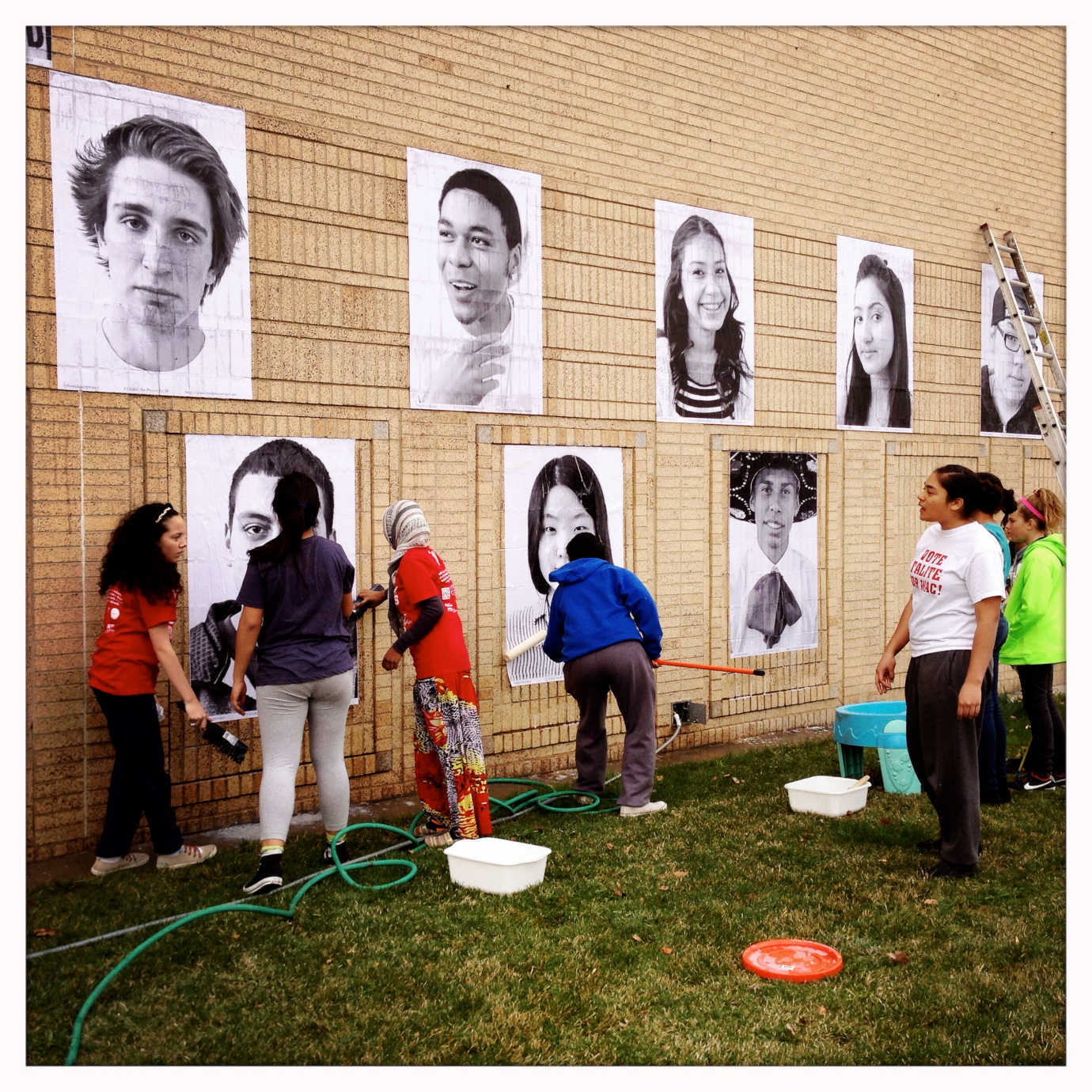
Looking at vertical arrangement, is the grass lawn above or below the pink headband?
below

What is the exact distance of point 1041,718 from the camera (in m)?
7.41

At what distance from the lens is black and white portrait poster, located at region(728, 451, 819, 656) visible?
30.0ft

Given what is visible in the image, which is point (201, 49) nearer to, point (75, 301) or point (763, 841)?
point (75, 301)

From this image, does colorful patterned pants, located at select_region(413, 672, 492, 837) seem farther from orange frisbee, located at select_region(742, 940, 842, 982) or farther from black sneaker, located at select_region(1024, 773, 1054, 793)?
black sneaker, located at select_region(1024, 773, 1054, 793)

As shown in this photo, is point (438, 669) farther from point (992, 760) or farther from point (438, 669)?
point (992, 760)

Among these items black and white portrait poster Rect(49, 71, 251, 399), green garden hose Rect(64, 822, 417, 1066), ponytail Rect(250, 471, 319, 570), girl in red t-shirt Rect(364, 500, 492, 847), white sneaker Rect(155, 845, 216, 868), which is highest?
black and white portrait poster Rect(49, 71, 251, 399)

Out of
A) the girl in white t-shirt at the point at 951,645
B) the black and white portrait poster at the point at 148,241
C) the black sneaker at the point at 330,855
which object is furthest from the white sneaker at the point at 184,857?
the girl in white t-shirt at the point at 951,645

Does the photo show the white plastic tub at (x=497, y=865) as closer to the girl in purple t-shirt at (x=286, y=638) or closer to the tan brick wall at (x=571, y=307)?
the girl in purple t-shirt at (x=286, y=638)

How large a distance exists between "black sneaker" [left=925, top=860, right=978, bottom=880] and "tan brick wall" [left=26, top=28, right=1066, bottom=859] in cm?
321

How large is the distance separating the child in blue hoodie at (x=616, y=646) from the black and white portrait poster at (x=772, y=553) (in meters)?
2.47

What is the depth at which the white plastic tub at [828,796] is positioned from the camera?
670 cm

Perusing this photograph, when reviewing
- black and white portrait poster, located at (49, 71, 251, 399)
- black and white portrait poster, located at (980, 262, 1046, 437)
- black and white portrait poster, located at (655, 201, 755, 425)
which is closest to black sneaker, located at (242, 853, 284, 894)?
black and white portrait poster, located at (49, 71, 251, 399)

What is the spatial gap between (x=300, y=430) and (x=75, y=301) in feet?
4.86

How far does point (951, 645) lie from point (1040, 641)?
7.89 feet
